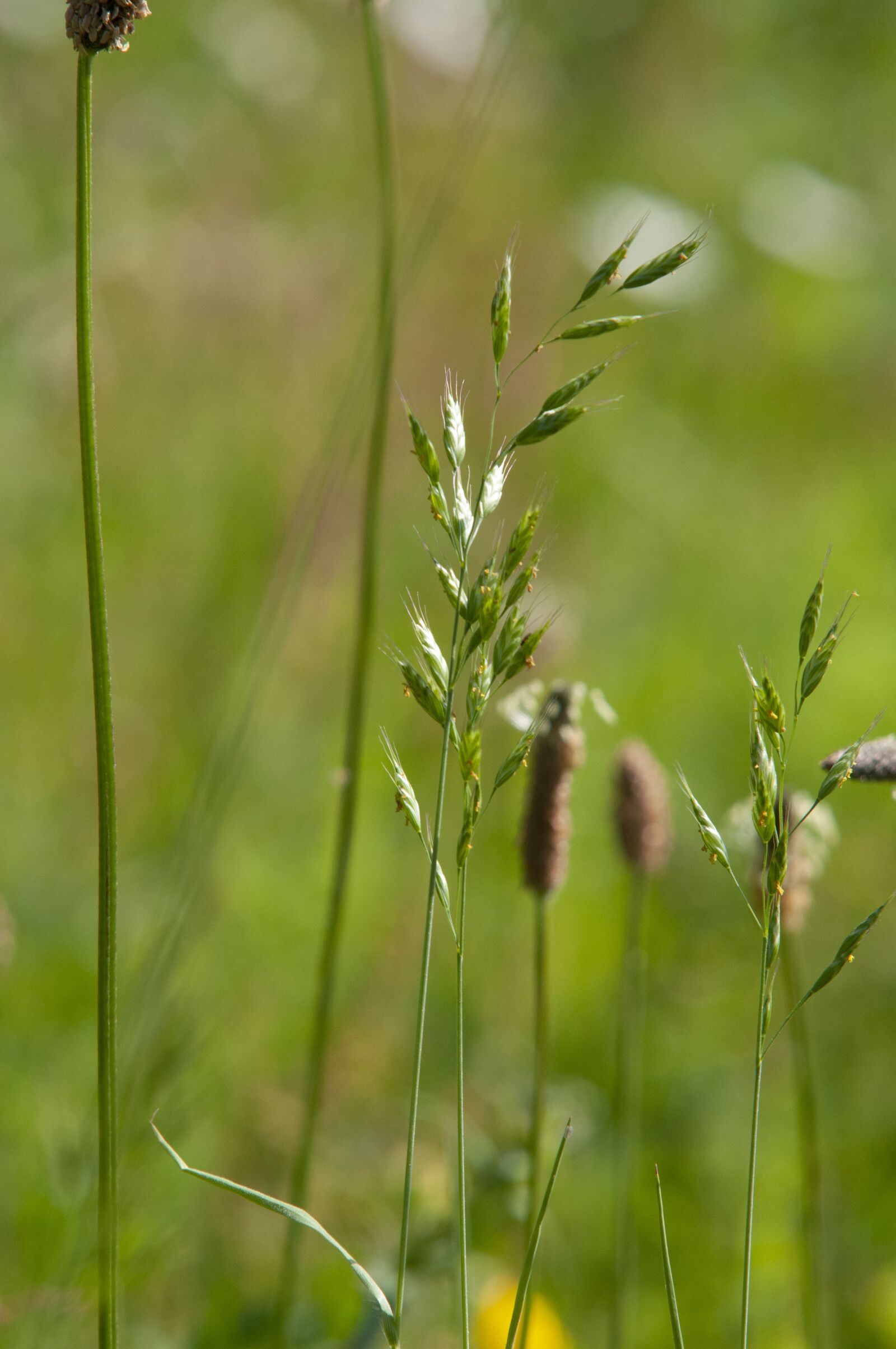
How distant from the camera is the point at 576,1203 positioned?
1360 millimetres

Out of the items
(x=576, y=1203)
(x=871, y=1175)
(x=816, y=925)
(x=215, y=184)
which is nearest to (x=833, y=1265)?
(x=871, y=1175)

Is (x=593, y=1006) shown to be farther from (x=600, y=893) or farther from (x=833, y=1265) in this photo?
(x=833, y=1265)

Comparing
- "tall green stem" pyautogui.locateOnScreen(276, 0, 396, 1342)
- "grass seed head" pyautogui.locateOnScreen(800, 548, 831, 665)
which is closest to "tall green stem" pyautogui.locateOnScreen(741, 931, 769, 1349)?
"grass seed head" pyautogui.locateOnScreen(800, 548, 831, 665)

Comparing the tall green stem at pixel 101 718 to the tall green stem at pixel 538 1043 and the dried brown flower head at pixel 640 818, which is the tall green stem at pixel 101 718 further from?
the dried brown flower head at pixel 640 818

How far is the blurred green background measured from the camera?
1.17m

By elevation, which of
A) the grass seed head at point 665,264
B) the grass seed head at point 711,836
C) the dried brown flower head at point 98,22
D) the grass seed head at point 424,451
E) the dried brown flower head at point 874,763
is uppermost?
the dried brown flower head at point 98,22

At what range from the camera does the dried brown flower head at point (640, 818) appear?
880mm

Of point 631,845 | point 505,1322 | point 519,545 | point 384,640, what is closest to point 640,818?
point 631,845

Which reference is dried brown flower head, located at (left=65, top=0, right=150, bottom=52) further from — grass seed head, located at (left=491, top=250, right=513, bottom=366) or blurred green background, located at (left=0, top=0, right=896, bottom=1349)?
blurred green background, located at (left=0, top=0, right=896, bottom=1349)

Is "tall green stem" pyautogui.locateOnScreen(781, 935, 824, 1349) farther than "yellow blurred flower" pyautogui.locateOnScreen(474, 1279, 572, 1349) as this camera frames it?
No

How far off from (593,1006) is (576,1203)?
0.30m

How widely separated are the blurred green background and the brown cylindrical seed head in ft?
0.65

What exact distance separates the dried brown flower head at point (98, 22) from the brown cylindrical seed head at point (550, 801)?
0.41 m

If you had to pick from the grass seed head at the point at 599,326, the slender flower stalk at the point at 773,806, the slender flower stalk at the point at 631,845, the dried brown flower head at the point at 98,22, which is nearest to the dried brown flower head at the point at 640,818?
the slender flower stalk at the point at 631,845
